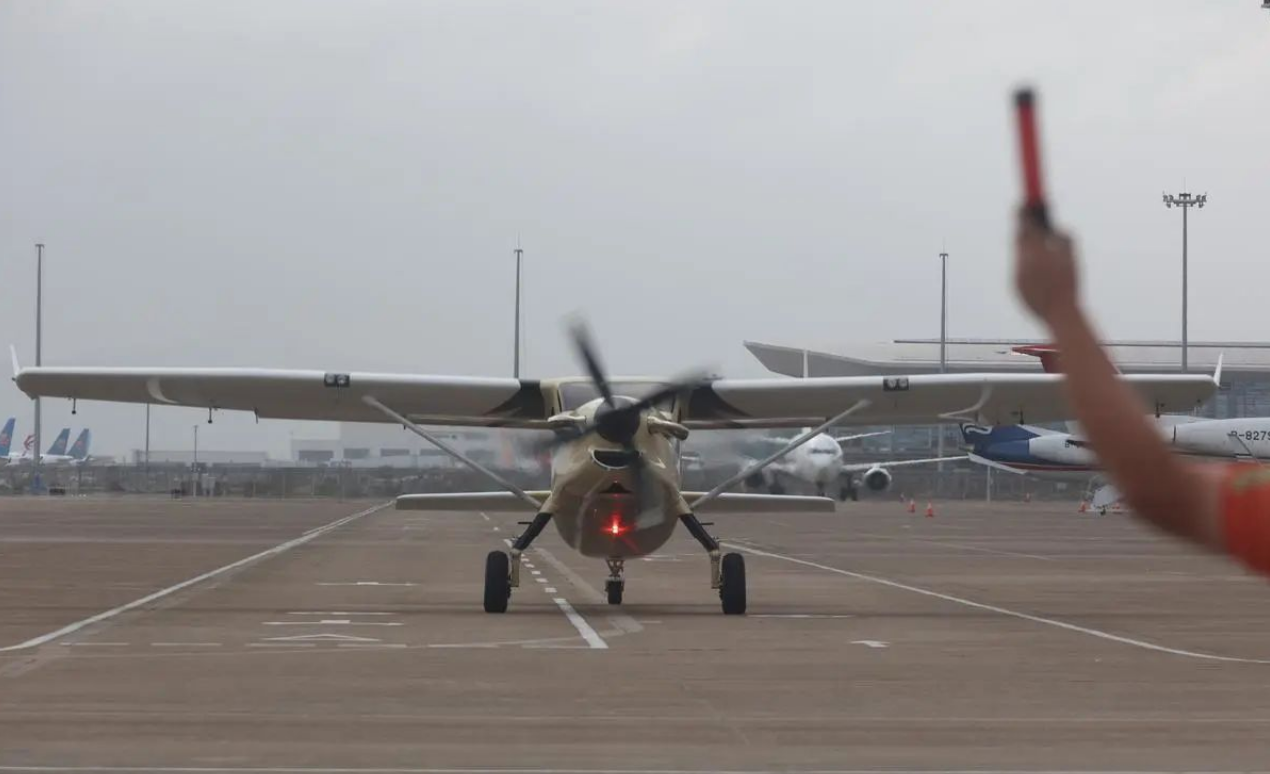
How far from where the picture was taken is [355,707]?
1093 cm

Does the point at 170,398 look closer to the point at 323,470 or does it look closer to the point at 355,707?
the point at 355,707

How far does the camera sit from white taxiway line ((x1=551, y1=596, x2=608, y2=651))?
1537 cm

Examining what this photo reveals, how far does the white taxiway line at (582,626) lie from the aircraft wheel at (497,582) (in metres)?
0.63

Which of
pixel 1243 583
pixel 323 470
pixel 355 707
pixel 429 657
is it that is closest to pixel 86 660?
pixel 429 657

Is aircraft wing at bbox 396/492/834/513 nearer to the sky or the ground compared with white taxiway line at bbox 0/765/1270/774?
nearer to the sky

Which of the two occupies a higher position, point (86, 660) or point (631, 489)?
point (631, 489)

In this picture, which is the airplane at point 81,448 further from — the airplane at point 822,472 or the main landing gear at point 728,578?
the main landing gear at point 728,578

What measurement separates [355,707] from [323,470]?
87.9 m

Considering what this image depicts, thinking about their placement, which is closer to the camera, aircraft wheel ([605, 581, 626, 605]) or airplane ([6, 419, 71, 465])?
aircraft wheel ([605, 581, 626, 605])

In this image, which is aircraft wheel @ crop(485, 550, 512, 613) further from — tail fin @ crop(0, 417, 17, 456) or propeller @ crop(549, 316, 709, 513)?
tail fin @ crop(0, 417, 17, 456)

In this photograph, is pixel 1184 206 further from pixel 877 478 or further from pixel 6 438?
pixel 6 438

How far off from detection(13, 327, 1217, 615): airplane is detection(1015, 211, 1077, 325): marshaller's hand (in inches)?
581

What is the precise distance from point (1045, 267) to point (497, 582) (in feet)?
53.9

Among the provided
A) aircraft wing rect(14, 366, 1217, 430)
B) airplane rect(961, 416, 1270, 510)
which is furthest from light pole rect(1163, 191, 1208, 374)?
aircraft wing rect(14, 366, 1217, 430)
